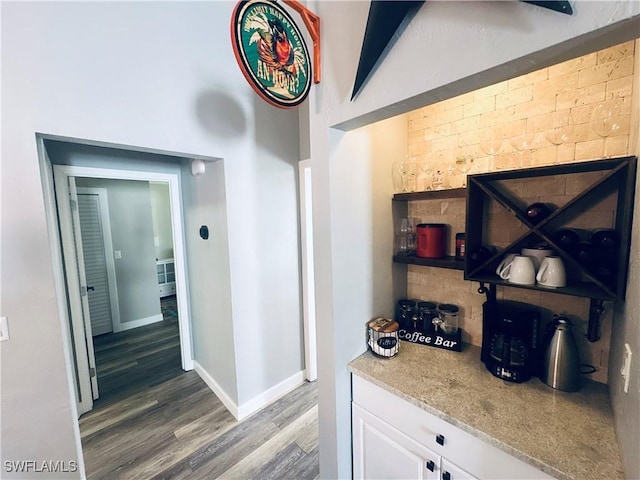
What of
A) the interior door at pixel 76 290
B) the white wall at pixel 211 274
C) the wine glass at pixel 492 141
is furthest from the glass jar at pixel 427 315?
the interior door at pixel 76 290

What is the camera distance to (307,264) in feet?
8.44

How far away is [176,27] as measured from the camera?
1784 millimetres

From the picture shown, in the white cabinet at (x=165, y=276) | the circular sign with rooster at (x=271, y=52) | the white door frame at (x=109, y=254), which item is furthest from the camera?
the white cabinet at (x=165, y=276)

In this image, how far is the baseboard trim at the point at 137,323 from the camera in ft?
12.9

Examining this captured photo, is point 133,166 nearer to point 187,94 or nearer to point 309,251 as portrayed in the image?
point 187,94

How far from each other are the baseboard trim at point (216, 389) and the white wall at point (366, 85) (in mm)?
1176

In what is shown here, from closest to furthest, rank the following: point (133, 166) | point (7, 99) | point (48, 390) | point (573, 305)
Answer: point (573, 305) < point (7, 99) < point (48, 390) < point (133, 166)

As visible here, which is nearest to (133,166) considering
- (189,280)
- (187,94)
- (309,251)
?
(187,94)

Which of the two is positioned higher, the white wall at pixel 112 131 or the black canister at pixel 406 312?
the white wall at pixel 112 131

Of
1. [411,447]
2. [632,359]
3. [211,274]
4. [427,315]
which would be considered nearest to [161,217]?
[211,274]

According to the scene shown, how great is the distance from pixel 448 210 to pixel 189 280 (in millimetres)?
2611

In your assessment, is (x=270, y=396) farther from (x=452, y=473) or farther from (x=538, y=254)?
(x=538, y=254)

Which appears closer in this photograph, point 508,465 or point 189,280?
point 508,465

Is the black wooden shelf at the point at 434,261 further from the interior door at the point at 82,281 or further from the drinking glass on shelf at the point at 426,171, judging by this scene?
the interior door at the point at 82,281
